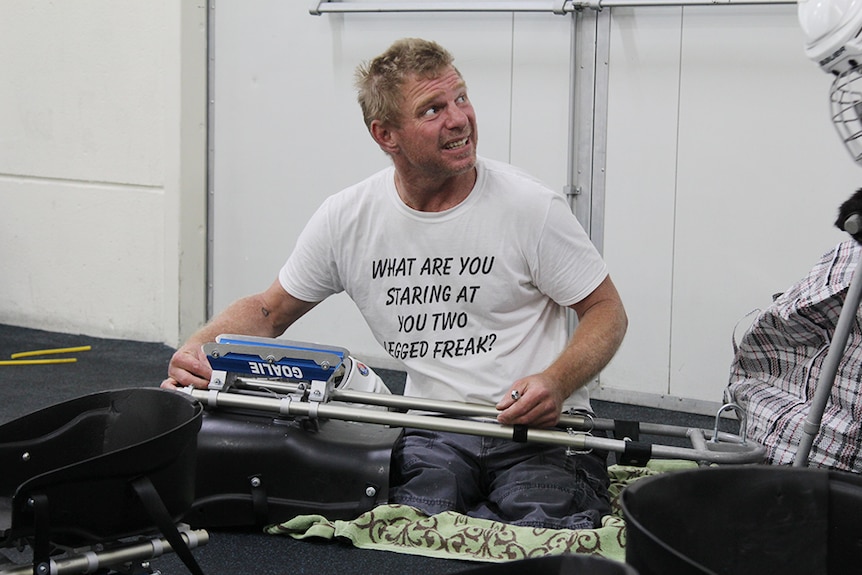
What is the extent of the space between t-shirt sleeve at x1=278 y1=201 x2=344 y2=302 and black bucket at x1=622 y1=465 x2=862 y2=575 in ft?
4.52

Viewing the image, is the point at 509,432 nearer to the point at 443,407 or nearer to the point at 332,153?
the point at 443,407

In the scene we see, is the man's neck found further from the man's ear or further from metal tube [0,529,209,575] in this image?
metal tube [0,529,209,575]

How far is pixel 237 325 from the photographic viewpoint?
2.53 m

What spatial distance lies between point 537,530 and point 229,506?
64 cm

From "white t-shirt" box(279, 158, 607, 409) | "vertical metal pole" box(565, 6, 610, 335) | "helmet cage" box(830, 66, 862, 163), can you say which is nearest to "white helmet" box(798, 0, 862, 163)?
"helmet cage" box(830, 66, 862, 163)

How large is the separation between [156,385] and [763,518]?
290 cm

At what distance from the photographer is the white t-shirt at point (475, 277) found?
2377 mm

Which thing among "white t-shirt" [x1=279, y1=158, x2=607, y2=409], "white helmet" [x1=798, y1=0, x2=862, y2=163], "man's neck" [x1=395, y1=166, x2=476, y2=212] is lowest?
"white t-shirt" [x1=279, y1=158, x2=607, y2=409]

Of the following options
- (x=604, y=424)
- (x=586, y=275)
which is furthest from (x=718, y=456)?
(x=586, y=275)

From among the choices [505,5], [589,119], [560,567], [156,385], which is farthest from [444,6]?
[560,567]

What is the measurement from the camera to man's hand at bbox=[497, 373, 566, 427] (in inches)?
84.4

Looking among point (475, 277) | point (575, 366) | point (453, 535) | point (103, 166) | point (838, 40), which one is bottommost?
point (453, 535)

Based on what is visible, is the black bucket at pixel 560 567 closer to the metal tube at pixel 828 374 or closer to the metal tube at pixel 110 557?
the metal tube at pixel 110 557

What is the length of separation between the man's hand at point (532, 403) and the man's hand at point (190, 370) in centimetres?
64
